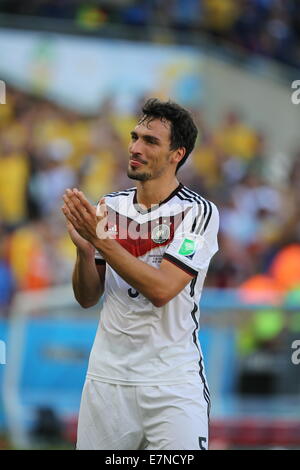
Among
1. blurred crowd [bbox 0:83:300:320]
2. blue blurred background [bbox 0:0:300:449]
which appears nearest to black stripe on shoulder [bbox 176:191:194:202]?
blue blurred background [bbox 0:0:300:449]

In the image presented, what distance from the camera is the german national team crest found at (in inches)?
217

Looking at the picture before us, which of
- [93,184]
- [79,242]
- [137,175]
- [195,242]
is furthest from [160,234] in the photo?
[93,184]

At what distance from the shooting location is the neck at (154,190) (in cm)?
562

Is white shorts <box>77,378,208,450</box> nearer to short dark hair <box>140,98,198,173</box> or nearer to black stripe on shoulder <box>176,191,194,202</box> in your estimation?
black stripe on shoulder <box>176,191,194,202</box>

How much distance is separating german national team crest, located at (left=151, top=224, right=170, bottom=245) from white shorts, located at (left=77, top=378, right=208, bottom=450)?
79cm

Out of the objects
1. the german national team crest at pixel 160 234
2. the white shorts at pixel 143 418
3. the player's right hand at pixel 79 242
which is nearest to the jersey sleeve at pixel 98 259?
the player's right hand at pixel 79 242

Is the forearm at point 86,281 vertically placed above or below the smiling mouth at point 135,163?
below

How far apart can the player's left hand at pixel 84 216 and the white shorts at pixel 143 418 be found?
2.91ft

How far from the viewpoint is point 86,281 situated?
5.58 metres

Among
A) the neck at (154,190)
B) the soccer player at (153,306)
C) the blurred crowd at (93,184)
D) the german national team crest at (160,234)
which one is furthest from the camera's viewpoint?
the blurred crowd at (93,184)

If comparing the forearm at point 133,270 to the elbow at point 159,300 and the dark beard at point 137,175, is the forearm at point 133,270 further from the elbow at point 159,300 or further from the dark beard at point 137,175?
the dark beard at point 137,175

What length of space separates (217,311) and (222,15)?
8.06 meters

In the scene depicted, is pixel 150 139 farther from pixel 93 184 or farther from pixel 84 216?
pixel 93 184

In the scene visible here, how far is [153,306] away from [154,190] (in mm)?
656
